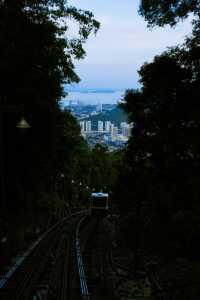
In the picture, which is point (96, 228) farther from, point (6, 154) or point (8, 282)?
point (8, 282)

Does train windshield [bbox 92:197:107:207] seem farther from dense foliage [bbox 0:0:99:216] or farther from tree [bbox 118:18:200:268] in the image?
tree [bbox 118:18:200:268]

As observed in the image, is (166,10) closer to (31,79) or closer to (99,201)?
Answer: (31,79)

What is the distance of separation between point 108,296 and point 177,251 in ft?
23.1

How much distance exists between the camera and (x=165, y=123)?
28.4 m

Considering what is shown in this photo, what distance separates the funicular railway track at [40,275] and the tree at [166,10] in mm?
10296

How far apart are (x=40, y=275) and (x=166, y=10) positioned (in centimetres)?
1419

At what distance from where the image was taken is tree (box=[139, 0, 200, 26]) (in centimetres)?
1588

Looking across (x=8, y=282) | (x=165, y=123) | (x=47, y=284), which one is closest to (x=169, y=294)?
(x=47, y=284)

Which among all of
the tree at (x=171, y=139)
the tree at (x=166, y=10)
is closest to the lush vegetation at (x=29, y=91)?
the tree at (x=171, y=139)

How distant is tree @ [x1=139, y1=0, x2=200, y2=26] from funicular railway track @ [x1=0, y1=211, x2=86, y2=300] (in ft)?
33.8

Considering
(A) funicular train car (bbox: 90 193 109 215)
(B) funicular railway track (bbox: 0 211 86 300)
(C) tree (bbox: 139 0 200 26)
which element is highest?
(C) tree (bbox: 139 0 200 26)

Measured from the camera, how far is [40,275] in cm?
2567

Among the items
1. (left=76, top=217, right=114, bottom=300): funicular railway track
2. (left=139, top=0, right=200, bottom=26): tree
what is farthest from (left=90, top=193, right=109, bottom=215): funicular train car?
(left=139, top=0, right=200, bottom=26): tree

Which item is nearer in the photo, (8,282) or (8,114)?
(8,282)
